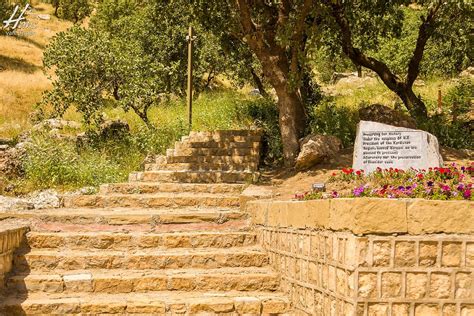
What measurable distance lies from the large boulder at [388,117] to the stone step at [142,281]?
668 centimetres

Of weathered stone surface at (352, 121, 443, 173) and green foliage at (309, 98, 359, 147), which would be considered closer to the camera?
weathered stone surface at (352, 121, 443, 173)

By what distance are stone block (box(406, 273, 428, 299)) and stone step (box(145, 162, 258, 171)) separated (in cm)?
730

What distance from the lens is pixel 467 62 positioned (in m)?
27.6

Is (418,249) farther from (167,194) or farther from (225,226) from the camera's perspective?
(167,194)

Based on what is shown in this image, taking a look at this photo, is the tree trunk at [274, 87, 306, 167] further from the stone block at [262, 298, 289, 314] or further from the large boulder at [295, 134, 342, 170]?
the stone block at [262, 298, 289, 314]

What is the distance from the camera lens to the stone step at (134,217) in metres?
7.89

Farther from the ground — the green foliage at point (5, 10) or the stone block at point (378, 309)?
the green foliage at point (5, 10)

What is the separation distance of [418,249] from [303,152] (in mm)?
6430

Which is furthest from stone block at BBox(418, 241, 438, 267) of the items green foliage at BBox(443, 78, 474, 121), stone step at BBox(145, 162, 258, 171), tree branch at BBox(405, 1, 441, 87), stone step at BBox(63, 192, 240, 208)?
tree branch at BBox(405, 1, 441, 87)

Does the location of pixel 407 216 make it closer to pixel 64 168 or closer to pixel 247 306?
pixel 247 306

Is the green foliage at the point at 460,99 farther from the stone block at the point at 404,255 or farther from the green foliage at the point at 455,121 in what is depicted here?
the stone block at the point at 404,255

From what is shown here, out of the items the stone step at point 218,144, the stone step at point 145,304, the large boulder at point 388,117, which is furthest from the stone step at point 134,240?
the large boulder at point 388,117

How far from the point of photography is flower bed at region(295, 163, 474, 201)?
5446 millimetres

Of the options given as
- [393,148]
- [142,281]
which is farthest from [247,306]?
[393,148]
